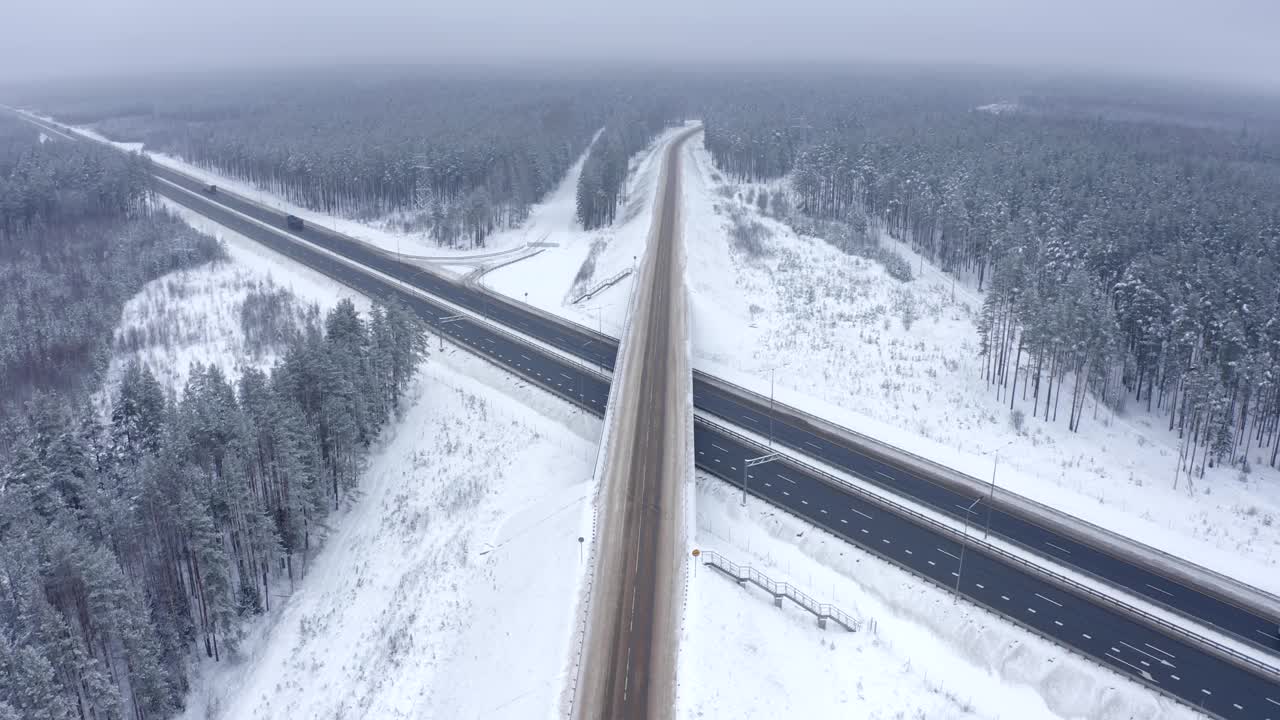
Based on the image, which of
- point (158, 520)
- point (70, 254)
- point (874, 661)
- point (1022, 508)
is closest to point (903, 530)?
point (1022, 508)

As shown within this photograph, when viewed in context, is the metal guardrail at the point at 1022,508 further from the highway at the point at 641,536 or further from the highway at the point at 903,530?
the highway at the point at 641,536

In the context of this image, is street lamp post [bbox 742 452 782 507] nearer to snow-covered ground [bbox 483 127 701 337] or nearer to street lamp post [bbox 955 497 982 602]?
street lamp post [bbox 955 497 982 602]

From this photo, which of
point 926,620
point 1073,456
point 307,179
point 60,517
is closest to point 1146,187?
point 1073,456

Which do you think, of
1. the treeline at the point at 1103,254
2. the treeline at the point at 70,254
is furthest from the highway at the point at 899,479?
the treeline at the point at 70,254

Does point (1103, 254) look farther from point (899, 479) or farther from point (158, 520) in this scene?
point (158, 520)

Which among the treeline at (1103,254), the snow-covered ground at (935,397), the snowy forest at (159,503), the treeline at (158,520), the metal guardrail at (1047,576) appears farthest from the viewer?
the treeline at (1103,254)

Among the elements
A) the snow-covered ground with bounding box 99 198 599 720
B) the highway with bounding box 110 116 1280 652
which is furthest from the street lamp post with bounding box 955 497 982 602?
the snow-covered ground with bounding box 99 198 599 720
